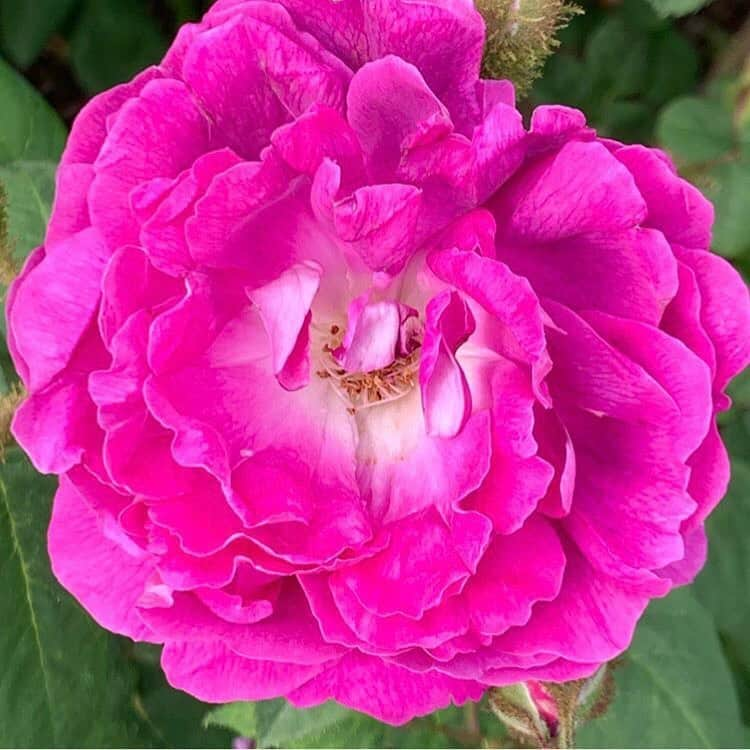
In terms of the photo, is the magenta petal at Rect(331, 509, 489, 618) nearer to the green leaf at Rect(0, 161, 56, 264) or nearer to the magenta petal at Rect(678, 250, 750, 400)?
the magenta petal at Rect(678, 250, 750, 400)

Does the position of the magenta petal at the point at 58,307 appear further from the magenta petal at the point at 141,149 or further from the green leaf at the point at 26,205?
the green leaf at the point at 26,205

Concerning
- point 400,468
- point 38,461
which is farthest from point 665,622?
point 38,461

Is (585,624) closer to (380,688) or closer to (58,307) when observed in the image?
(380,688)

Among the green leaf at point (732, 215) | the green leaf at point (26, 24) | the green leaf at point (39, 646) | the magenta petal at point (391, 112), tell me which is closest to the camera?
the magenta petal at point (391, 112)

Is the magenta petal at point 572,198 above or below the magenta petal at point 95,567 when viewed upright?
above

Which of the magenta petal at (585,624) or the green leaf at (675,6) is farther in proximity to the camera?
the green leaf at (675,6)

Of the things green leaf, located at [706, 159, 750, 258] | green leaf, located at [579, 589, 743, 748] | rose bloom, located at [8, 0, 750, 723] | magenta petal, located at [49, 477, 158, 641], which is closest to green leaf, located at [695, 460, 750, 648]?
green leaf, located at [579, 589, 743, 748]

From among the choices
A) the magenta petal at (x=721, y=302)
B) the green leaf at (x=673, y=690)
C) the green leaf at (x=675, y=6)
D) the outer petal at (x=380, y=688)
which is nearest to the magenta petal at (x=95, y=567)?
the outer petal at (x=380, y=688)
